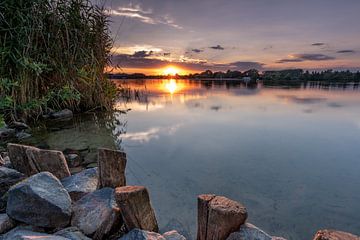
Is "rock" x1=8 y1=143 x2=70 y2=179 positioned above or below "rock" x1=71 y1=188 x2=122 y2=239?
above

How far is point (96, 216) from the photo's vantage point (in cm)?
155

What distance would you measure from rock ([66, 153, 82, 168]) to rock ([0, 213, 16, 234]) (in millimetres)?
1279

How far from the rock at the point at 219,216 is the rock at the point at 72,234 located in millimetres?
729

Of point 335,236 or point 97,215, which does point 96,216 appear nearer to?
point 97,215

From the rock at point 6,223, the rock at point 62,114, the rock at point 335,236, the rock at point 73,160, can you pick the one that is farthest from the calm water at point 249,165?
the rock at point 6,223

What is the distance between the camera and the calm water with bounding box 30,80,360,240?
6.48 feet

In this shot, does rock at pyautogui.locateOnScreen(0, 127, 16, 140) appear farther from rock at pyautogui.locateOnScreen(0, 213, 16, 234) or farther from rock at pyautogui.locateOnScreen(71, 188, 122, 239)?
rock at pyautogui.locateOnScreen(71, 188, 122, 239)

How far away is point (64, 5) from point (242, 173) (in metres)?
4.35

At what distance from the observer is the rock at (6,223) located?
1.45m

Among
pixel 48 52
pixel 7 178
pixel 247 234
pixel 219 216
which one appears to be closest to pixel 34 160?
pixel 7 178

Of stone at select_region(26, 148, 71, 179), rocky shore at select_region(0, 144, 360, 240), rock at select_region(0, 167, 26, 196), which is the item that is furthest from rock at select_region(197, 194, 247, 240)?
rock at select_region(0, 167, 26, 196)

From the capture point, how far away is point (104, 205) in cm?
163

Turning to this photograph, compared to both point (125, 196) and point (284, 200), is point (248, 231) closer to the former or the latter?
point (125, 196)

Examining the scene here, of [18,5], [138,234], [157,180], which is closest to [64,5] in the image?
[18,5]
